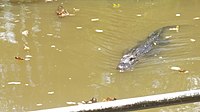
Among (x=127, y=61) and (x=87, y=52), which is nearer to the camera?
(x=127, y=61)

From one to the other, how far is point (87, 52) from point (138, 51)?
0.91 metres

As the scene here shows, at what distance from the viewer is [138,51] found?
258 inches

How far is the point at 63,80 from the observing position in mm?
5797

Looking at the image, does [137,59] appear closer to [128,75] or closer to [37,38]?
[128,75]

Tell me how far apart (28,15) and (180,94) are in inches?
300

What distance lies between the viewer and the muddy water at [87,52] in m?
5.47

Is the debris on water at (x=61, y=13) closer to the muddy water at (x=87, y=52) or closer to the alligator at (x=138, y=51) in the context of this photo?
the muddy water at (x=87, y=52)

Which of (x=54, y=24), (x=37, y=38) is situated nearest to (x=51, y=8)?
(x=54, y=24)

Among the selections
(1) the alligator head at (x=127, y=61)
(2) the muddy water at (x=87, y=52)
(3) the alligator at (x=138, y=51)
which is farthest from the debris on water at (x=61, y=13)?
(1) the alligator head at (x=127, y=61)

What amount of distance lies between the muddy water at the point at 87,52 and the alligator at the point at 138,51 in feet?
0.38

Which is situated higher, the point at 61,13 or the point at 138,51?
the point at 61,13

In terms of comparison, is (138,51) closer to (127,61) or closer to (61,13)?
(127,61)

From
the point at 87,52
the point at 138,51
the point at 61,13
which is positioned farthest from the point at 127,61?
the point at 61,13

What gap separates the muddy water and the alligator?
0.11 metres
